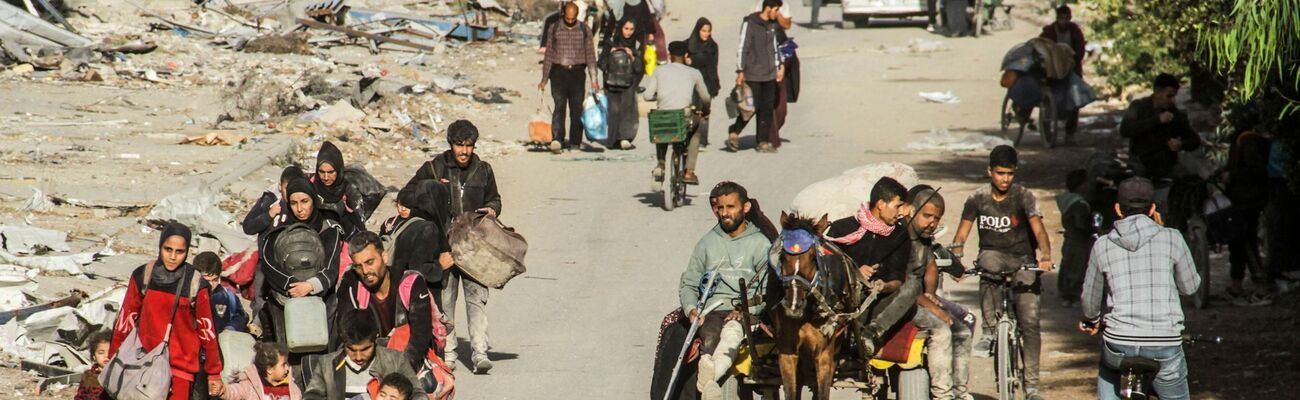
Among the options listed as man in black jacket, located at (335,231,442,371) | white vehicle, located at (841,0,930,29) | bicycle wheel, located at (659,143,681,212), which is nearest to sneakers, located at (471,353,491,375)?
man in black jacket, located at (335,231,442,371)

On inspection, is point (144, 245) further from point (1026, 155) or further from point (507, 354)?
point (1026, 155)

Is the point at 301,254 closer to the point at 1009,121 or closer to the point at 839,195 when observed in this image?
the point at 839,195

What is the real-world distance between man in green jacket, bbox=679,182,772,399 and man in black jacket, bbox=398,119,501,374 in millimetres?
2548

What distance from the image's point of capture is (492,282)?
10.2 metres

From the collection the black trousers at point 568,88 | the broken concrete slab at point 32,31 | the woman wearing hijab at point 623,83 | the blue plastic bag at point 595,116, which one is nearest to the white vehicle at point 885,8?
the woman wearing hijab at point 623,83

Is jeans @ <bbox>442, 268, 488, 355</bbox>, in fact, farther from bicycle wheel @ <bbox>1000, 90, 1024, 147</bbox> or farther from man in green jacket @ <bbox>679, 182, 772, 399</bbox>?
bicycle wheel @ <bbox>1000, 90, 1024, 147</bbox>

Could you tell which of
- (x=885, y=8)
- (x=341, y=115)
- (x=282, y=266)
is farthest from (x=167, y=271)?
(x=885, y=8)

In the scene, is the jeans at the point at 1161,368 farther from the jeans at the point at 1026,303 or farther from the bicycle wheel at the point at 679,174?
the bicycle wheel at the point at 679,174

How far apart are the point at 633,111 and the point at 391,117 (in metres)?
3.17

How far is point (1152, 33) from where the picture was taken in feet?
58.9

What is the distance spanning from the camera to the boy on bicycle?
31.8 feet

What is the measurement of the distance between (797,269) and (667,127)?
8.84 meters

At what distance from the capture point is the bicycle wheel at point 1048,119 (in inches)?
838

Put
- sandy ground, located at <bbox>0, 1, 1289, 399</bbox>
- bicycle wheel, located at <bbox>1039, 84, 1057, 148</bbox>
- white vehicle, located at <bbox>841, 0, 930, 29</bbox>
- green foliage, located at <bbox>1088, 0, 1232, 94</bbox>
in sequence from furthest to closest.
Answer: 1. white vehicle, located at <bbox>841, 0, 930, 29</bbox>
2. bicycle wheel, located at <bbox>1039, 84, 1057, 148</bbox>
3. green foliage, located at <bbox>1088, 0, 1232, 94</bbox>
4. sandy ground, located at <bbox>0, 1, 1289, 399</bbox>
